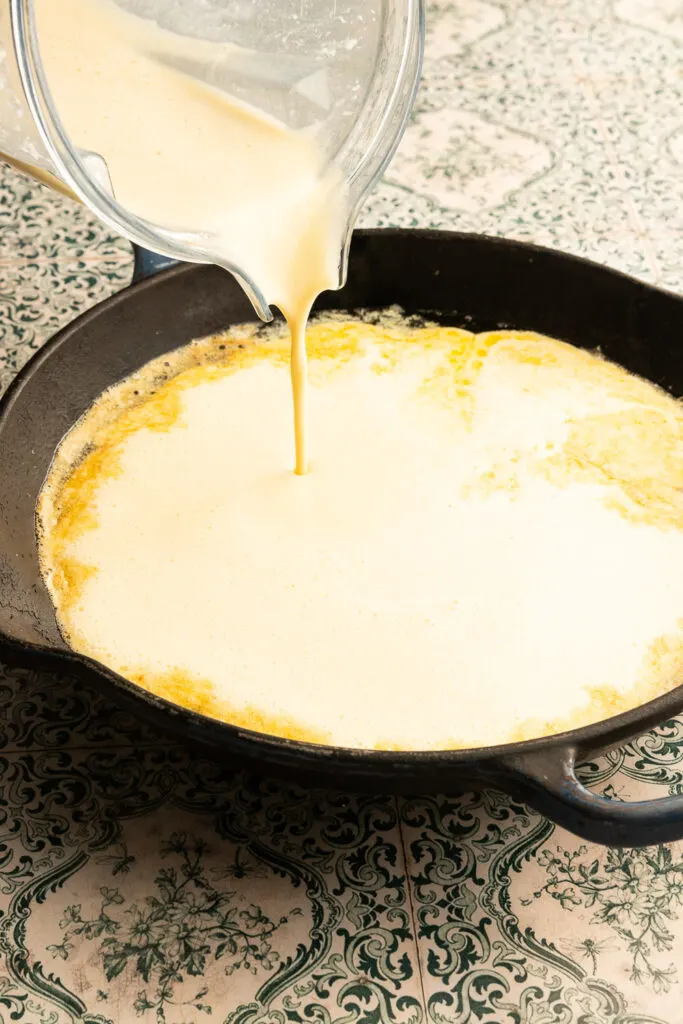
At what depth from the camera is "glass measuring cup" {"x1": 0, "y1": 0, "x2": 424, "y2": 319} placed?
86cm

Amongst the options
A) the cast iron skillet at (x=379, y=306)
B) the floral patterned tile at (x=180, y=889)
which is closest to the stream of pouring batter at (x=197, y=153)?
the cast iron skillet at (x=379, y=306)

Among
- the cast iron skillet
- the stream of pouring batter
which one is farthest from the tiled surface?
the stream of pouring batter

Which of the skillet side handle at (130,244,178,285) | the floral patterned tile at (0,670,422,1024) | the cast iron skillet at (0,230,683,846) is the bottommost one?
the floral patterned tile at (0,670,422,1024)

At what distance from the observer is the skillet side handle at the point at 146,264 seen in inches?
47.2

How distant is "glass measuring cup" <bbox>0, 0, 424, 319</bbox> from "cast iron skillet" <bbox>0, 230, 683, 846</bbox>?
238 mm

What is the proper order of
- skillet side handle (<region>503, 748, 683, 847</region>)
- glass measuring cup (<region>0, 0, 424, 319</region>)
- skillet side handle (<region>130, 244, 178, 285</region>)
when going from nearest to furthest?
skillet side handle (<region>503, 748, 683, 847</region>), glass measuring cup (<region>0, 0, 424, 319</region>), skillet side handle (<region>130, 244, 178, 285</region>)

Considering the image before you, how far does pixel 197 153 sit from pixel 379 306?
15.7 inches

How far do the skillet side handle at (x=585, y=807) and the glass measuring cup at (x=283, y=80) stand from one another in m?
0.45

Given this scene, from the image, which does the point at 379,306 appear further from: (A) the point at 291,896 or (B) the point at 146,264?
(A) the point at 291,896

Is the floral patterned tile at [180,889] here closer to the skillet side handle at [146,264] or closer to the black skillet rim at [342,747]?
the black skillet rim at [342,747]

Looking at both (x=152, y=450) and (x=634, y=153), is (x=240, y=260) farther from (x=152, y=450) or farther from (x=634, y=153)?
(x=634, y=153)

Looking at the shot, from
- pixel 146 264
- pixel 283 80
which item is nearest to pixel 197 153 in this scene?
pixel 283 80

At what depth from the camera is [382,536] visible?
1.04 metres

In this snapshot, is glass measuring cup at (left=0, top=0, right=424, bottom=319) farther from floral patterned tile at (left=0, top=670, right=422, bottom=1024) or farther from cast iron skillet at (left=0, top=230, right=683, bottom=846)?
Answer: floral patterned tile at (left=0, top=670, right=422, bottom=1024)
